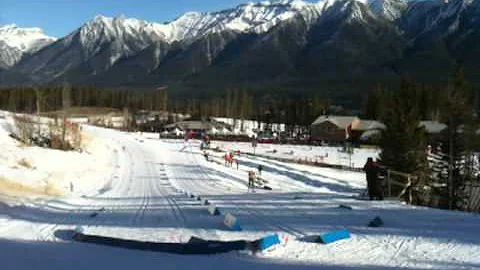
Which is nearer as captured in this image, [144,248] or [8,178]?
[144,248]

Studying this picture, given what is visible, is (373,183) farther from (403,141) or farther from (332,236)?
(403,141)

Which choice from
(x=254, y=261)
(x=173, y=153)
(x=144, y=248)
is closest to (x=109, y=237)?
(x=144, y=248)

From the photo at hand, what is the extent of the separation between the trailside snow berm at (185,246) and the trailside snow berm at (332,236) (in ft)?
4.75

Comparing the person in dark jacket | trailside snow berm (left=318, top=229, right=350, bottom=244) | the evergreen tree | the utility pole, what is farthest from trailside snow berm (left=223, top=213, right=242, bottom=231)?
the evergreen tree

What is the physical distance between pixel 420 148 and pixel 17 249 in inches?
1198

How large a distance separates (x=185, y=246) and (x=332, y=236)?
2832 mm

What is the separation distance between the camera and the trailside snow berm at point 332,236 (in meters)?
10.7

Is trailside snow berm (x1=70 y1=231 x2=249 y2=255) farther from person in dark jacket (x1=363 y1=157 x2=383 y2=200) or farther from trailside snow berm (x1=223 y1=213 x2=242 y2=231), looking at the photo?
person in dark jacket (x1=363 y1=157 x2=383 y2=200)

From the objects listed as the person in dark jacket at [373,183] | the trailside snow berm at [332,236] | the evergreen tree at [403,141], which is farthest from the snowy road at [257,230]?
the evergreen tree at [403,141]

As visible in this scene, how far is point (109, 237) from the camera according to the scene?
12.0m

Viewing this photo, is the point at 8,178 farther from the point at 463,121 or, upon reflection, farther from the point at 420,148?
the point at 463,121

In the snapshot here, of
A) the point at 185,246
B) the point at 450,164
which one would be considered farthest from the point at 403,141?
the point at 185,246

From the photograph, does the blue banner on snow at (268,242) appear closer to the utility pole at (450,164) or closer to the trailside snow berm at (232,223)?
the trailside snow berm at (232,223)

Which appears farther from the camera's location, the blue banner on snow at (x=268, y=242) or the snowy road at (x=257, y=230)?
the blue banner on snow at (x=268, y=242)
